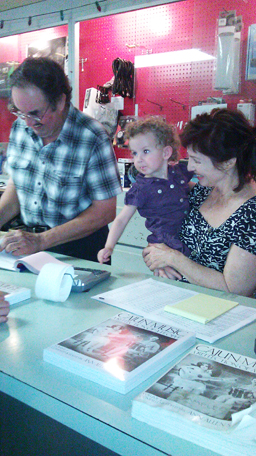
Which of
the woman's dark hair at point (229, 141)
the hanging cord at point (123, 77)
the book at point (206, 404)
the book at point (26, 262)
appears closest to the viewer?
the book at point (206, 404)

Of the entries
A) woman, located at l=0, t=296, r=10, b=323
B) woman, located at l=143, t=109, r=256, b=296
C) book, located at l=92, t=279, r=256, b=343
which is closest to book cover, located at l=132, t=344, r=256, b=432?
book, located at l=92, t=279, r=256, b=343

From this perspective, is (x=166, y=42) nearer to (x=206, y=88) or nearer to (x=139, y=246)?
(x=206, y=88)

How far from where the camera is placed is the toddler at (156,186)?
6.43 ft

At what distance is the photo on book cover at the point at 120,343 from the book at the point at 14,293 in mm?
350

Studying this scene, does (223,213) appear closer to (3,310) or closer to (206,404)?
(3,310)

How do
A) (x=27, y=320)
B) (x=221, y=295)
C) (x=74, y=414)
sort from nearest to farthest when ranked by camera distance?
(x=74, y=414) → (x=27, y=320) → (x=221, y=295)

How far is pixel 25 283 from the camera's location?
1.42 m

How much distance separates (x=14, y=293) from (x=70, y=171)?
0.91 m

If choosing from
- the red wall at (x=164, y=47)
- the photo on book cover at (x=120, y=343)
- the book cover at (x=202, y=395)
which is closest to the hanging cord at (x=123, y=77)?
the red wall at (x=164, y=47)

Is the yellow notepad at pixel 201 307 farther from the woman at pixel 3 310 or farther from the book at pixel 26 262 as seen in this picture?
the book at pixel 26 262

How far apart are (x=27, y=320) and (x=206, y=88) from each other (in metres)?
2.94

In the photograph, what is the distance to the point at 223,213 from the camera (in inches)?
65.7

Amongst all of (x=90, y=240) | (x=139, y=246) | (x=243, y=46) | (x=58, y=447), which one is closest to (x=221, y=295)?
(x=58, y=447)

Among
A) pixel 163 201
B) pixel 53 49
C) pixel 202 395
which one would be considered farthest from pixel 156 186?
pixel 53 49
